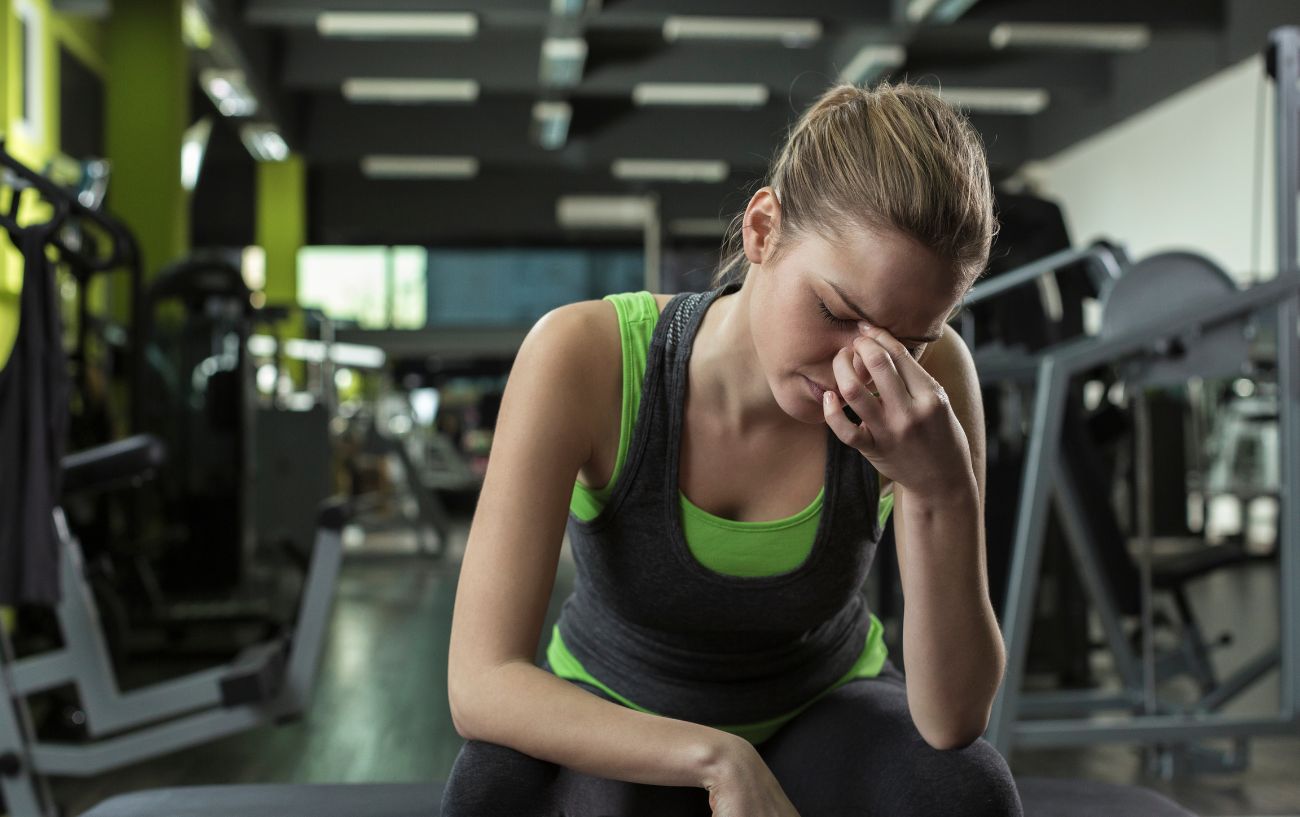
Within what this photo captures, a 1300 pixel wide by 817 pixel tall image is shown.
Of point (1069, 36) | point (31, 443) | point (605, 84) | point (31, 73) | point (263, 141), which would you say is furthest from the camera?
point (263, 141)

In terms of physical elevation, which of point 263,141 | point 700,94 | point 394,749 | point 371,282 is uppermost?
point 700,94

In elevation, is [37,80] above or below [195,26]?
below

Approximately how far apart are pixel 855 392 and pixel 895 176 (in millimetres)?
170

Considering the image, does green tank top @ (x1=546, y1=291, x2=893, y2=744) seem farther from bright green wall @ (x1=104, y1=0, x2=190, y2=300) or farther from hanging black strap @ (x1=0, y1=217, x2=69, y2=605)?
bright green wall @ (x1=104, y1=0, x2=190, y2=300)

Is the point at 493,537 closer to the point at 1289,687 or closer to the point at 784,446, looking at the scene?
the point at 784,446

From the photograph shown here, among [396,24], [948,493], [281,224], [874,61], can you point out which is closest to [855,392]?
[948,493]

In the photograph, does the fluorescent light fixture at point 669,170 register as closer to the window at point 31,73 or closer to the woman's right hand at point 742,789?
the window at point 31,73

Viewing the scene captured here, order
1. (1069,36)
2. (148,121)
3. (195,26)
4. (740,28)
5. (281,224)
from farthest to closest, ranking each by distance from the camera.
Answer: (281,224), (1069,36), (195,26), (740,28), (148,121)

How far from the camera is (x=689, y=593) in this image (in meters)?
1.12

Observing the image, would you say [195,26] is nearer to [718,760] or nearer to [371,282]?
[371,282]

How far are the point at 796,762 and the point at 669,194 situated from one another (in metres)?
12.0

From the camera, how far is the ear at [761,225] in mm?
1032

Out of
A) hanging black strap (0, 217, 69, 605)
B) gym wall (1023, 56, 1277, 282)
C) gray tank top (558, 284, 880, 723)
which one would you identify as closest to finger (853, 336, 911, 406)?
gray tank top (558, 284, 880, 723)

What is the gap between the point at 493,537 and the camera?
3.43ft
